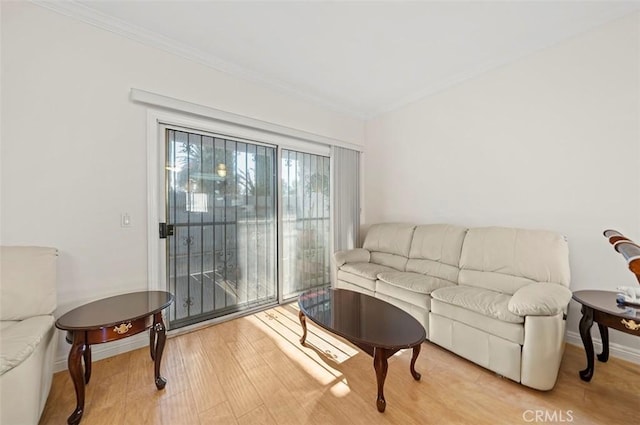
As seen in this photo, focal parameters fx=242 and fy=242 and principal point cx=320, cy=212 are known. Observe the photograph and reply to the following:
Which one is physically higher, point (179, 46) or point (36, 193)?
point (179, 46)

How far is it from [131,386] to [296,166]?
8.97ft

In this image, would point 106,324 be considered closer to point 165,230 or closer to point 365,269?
point 165,230

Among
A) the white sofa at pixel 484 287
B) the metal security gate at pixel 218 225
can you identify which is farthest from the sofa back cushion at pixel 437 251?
the metal security gate at pixel 218 225

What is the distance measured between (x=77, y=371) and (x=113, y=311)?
1.11 feet

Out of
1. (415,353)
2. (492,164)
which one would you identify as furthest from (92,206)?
(492,164)

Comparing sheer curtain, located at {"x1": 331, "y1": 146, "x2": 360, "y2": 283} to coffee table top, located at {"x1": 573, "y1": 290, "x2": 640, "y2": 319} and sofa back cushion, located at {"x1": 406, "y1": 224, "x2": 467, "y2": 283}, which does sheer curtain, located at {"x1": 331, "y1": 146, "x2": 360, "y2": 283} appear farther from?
coffee table top, located at {"x1": 573, "y1": 290, "x2": 640, "y2": 319}

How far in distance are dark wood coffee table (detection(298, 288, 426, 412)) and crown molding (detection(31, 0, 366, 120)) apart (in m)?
2.50

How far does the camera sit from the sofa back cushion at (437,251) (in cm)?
262

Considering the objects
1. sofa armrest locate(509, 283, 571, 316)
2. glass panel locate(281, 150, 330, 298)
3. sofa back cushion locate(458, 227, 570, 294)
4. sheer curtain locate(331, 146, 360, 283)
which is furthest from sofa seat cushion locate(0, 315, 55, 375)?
sofa back cushion locate(458, 227, 570, 294)

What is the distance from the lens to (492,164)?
2699 millimetres

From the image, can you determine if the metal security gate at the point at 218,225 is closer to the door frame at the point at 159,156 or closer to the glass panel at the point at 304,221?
the door frame at the point at 159,156

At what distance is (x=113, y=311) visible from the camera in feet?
5.31

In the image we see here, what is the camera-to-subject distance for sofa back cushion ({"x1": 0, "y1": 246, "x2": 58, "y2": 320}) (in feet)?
4.90

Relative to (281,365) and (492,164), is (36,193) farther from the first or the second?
(492,164)
